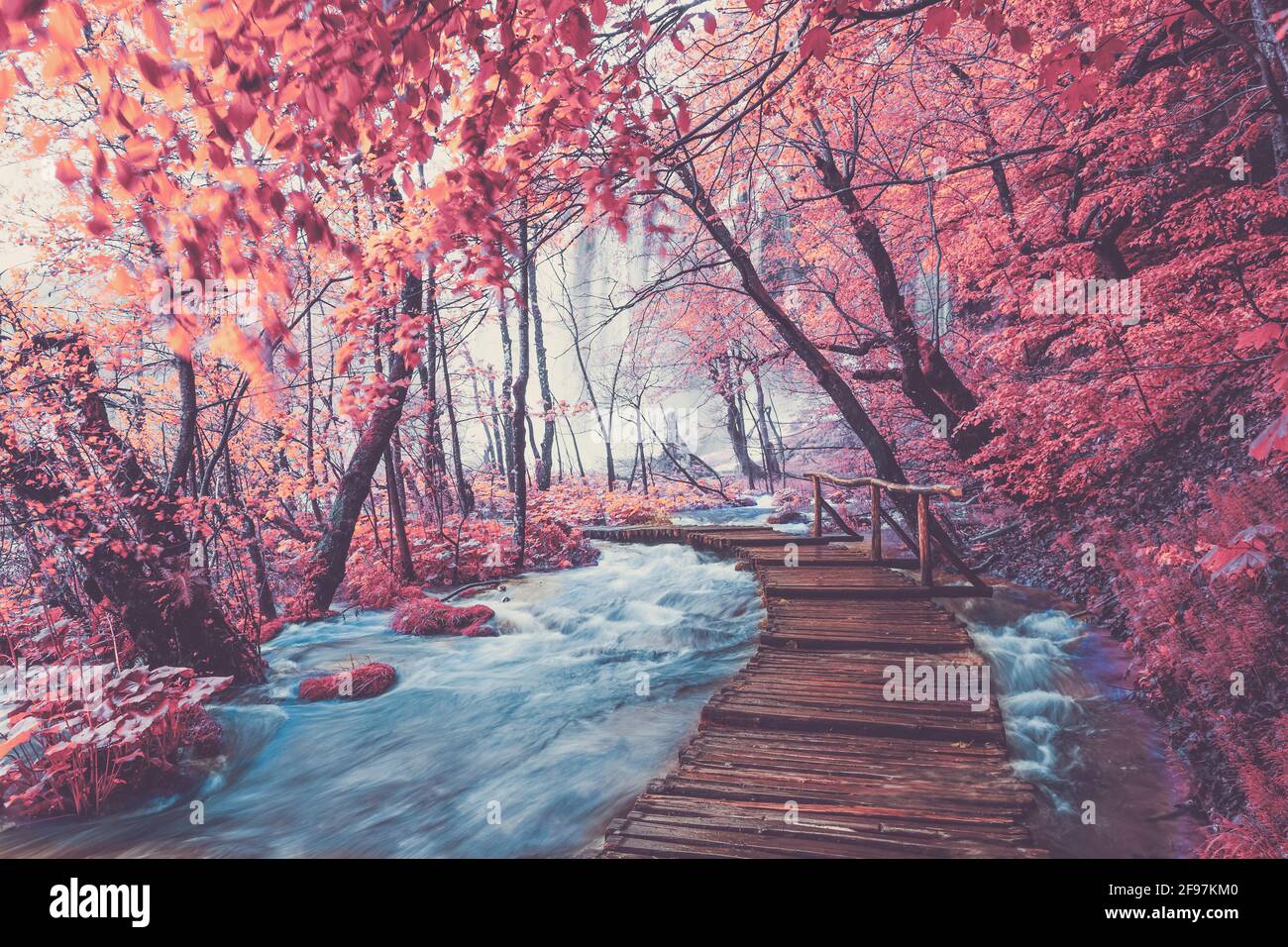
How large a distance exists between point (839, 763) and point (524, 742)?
4255mm

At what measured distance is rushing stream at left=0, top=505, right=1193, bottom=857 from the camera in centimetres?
579

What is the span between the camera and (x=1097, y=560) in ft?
29.8

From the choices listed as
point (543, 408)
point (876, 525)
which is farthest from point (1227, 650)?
point (543, 408)

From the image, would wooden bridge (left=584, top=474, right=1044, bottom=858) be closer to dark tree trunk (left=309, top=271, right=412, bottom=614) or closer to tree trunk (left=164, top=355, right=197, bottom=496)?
tree trunk (left=164, top=355, right=197, bottom=496)

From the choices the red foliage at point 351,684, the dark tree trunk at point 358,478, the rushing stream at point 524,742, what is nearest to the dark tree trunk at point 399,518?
the dark tree trunk at point 358,478

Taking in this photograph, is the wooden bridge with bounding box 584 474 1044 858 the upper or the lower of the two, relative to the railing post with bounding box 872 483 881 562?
lower

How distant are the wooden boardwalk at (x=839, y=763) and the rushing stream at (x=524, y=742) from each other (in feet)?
3.84

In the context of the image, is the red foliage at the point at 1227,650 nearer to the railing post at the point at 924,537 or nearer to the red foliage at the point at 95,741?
the railing post at the point at 924,537

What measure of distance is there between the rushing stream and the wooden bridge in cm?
111

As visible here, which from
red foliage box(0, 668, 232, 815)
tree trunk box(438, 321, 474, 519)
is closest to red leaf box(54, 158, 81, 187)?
red foliage box(0, 668, 232, 815)

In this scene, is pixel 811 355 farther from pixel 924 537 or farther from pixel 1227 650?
pixel 1227 650
